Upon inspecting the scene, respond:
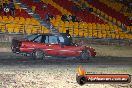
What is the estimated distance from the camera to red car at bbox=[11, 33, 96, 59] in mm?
19250

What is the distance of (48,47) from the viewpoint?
65.1 ft

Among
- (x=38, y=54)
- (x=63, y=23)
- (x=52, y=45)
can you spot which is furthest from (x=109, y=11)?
(x=38, y=54)

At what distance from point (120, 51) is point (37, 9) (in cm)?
958

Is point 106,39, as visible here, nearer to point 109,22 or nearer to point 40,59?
point 109,22

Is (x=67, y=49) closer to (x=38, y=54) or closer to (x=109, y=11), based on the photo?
(x=38, y=54)

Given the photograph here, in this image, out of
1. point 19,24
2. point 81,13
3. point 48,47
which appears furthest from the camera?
point 81,13

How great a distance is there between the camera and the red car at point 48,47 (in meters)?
19.2

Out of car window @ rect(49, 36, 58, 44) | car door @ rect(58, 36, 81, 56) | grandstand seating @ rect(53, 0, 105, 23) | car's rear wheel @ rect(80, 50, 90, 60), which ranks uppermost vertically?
grandstand seating @ rect(53, 0, 105, 23)

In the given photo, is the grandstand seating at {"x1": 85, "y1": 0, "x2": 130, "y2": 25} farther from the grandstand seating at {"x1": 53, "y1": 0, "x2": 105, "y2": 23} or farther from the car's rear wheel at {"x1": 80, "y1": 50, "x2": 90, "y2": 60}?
the car's rear wheel at {"x1": 80, "y1": 50, "x2": 90, "y2": 60}

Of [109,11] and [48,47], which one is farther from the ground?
[109,11]

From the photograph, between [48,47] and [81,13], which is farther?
[81,13]

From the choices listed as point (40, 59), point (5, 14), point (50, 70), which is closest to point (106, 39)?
point (5, 14)

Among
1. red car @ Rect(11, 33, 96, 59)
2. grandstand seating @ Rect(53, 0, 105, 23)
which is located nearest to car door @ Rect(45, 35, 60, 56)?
red car @ Rect(11, 33, 96, 59)

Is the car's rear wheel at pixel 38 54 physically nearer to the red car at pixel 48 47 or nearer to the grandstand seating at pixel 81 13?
the red car at pixel 48 47
